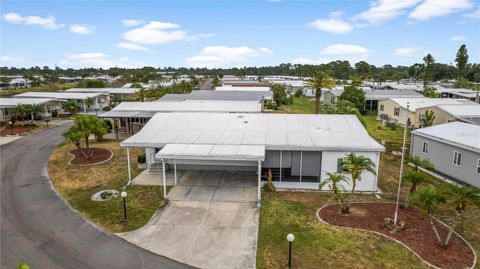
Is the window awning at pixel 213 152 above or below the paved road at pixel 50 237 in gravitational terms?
above

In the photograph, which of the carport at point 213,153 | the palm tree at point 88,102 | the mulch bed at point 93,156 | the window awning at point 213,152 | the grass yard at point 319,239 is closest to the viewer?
the grass yard at point 319,239

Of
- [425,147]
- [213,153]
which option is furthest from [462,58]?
[213,153]

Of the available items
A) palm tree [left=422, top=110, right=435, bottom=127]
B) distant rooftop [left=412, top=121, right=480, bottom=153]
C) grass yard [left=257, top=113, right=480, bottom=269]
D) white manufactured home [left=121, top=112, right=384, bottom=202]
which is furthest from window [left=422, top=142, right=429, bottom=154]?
palm tree [left=422, top=110, right=435, bottom=127]

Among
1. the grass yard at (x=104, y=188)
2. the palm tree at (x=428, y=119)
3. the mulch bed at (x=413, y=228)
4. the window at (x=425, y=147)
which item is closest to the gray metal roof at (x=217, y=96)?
the grass yard at (x=104, y=188)

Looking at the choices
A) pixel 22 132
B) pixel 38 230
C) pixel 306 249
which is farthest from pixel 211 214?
pixel 22 132

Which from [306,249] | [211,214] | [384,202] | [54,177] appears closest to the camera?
[306,249]

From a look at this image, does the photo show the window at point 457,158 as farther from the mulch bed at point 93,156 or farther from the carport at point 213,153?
the mulch bed at point 93,156

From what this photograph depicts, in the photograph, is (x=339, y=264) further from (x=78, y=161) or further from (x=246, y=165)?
(x=78, y=161)
